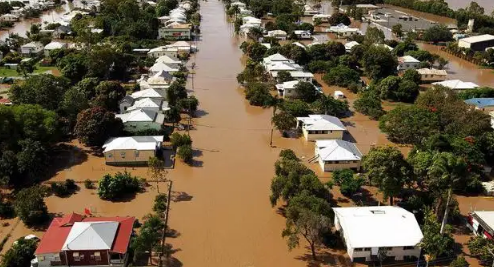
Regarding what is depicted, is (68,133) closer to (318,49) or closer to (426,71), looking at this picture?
(318,49)

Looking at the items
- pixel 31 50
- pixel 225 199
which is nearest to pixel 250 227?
pixel 225 199

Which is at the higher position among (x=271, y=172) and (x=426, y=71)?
(x=426, y=71)

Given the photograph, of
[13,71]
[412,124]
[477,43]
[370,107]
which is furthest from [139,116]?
[477,43]

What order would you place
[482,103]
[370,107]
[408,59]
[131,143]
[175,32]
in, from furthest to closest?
[175,32], [408,59], [370,107], [482,103], [131,143]

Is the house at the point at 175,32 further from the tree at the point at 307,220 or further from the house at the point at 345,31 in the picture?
the tree at the point at 307,220

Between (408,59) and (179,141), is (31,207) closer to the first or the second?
(179,141)

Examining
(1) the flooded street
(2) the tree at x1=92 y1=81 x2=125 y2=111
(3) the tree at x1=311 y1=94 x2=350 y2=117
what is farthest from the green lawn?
(3) the tree at x1=311 y1=94 x2=350 y2=117
